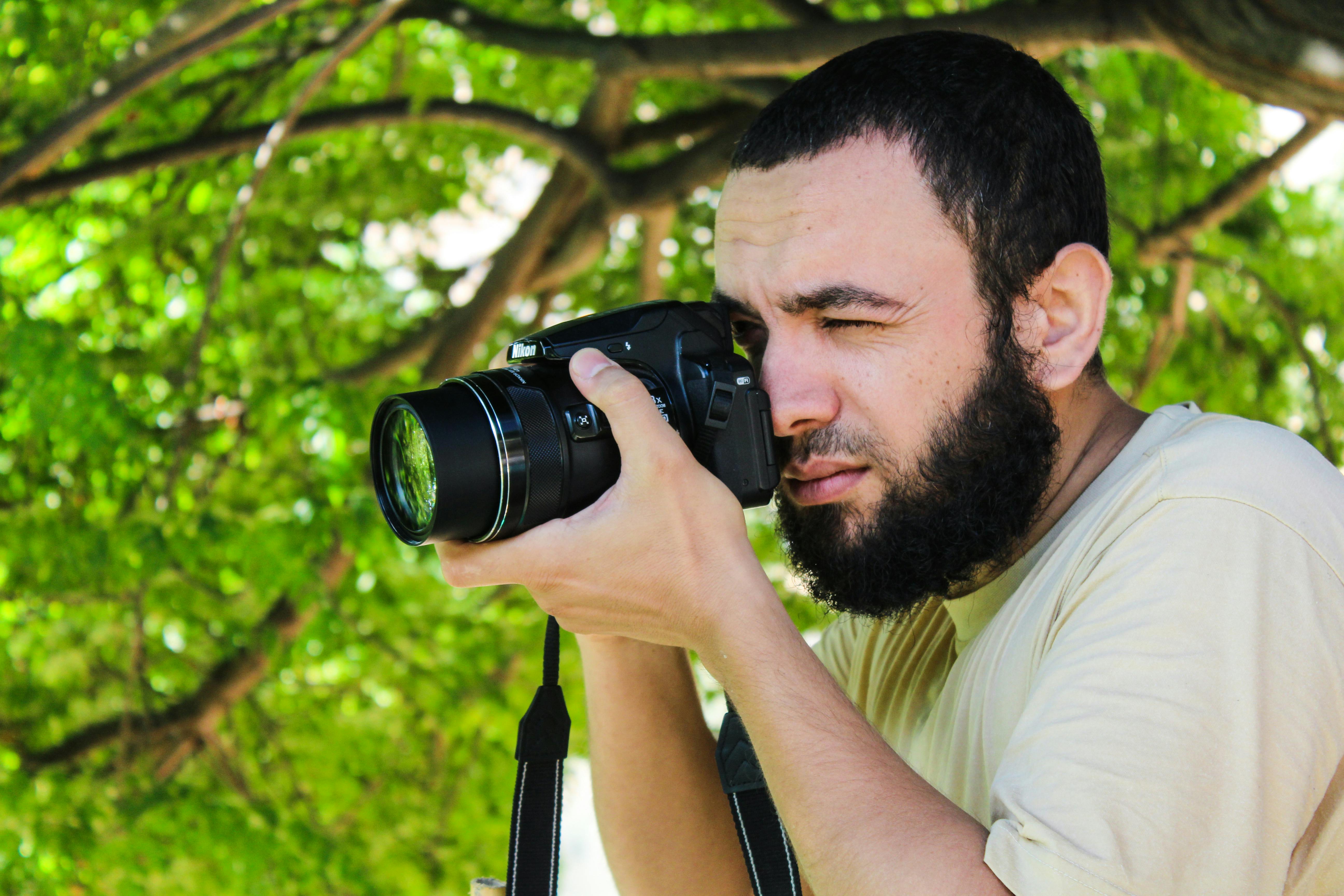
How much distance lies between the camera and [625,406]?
1149 mm

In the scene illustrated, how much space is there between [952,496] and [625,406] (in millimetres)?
346

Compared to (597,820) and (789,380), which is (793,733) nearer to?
(789,380)

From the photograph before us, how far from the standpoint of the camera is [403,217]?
4391mm

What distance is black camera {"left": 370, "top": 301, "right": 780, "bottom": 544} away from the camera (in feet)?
3.79

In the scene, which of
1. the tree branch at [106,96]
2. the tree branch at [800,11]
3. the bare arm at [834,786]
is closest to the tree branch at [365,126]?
the tree branch at [106,96]

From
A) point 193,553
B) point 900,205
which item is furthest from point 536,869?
point 193,553

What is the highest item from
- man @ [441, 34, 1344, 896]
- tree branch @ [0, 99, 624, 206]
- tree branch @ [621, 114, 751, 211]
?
tree branch @ [0, 99, 624, 206]

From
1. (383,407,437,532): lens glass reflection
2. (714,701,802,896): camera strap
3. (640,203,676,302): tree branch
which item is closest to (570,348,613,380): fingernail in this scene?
(383,407,437,532): lens glass reflection

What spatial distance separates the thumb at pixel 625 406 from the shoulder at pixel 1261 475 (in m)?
0.44

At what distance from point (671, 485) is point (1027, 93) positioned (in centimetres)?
58

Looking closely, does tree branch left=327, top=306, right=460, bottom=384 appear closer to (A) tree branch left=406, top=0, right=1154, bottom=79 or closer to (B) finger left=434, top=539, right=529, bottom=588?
(A) tree branch left=406, top=0, right=1154, bottom=79

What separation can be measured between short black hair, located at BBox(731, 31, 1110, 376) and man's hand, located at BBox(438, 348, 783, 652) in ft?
1.15

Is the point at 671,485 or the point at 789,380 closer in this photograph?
the point at 671,485

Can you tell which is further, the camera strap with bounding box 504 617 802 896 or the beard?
the camera strap with bounding box 504 617 802 896
